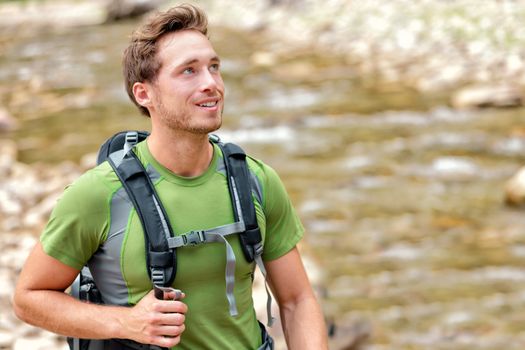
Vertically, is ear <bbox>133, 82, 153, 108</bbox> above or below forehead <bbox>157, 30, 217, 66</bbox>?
below

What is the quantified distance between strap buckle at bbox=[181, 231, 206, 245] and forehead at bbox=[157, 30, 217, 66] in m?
0.57

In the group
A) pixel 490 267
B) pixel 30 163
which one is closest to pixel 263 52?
pixel 30 163

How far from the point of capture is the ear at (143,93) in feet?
9.98

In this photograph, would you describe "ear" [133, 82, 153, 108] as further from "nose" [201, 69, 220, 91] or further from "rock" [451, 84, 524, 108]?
"rock" [451, 84, 524, 108]

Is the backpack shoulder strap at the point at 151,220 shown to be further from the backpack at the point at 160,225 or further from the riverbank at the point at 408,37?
the riverbank at the point at 408,37

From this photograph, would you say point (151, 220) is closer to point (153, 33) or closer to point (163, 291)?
point (163, 291)

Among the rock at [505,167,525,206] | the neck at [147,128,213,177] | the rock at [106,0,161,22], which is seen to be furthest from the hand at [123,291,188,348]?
the rock at [106,0,161,22]

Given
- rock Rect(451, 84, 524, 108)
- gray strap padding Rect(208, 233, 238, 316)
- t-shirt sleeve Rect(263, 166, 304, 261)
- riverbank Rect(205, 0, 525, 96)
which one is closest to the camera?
gray strap padding Rect(208, 233, 238, 316)

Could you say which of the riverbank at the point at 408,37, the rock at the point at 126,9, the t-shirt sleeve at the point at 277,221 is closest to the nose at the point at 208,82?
the t-shirt sleeve at the point at 277,221

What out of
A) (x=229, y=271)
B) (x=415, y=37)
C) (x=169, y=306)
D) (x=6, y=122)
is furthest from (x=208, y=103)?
(x=415, y=37)

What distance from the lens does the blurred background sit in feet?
30.3

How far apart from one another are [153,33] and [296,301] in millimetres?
1080

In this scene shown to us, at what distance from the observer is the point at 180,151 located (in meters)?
2.99

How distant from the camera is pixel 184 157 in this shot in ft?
9.75
